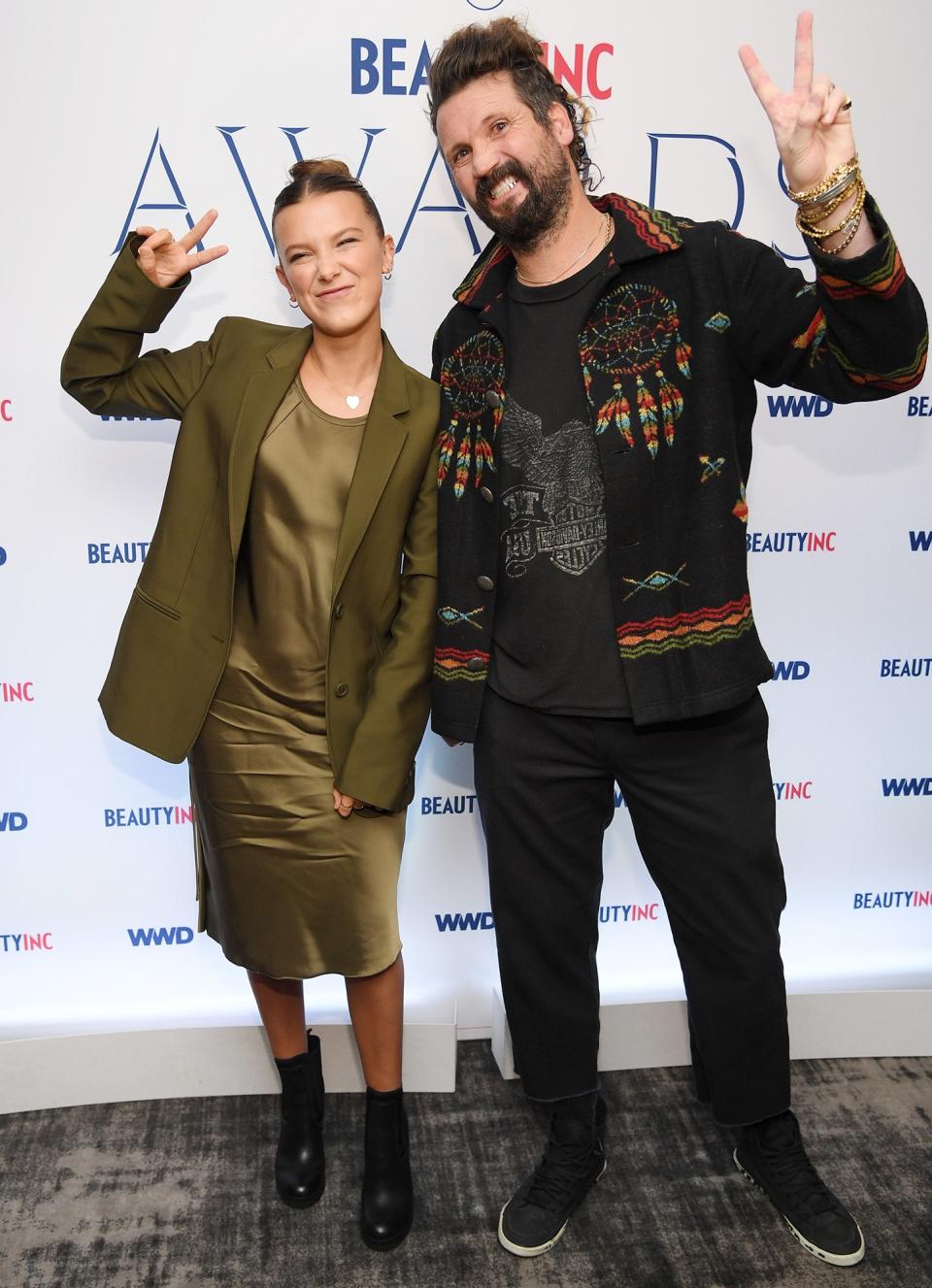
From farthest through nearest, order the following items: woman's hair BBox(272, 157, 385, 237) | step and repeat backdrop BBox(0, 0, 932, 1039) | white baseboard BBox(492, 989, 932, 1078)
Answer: white baseboard BBox(492, 989, 932, 1078), step and repeat backdrop BBox(0, 0, 932, 1039), woman's hair BBox(272, 157, 385, 237)

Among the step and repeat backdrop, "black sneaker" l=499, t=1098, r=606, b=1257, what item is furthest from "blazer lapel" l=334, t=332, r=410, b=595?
"black sneaker" l=499, t=1098, r=606, b=1257

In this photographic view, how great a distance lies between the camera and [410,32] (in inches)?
90.1

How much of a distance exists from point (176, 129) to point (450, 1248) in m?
2.30

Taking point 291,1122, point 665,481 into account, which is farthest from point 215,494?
point 291,1122

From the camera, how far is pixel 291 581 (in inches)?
76.0

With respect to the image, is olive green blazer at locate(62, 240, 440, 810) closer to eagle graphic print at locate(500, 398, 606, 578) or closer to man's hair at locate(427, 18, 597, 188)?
eagle graphic print at locate(500, 398, 606, 578)

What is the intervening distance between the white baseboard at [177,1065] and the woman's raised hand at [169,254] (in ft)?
5.32

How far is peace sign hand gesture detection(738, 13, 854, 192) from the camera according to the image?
1457 mm

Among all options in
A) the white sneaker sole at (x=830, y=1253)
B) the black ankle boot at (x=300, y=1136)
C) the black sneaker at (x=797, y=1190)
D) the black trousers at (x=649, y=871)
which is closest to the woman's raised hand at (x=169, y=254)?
→ the black trousers at (x=649, y=871)

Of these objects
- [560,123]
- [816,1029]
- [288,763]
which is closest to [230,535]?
[288,763]

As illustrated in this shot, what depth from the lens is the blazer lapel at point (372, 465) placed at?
1864 mm

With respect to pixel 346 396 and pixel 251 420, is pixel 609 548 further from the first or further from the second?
pixel 251 420

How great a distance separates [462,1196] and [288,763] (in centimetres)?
98

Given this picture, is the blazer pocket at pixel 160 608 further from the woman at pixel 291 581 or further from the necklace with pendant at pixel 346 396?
the necklace with pendant at pixel 346 396
